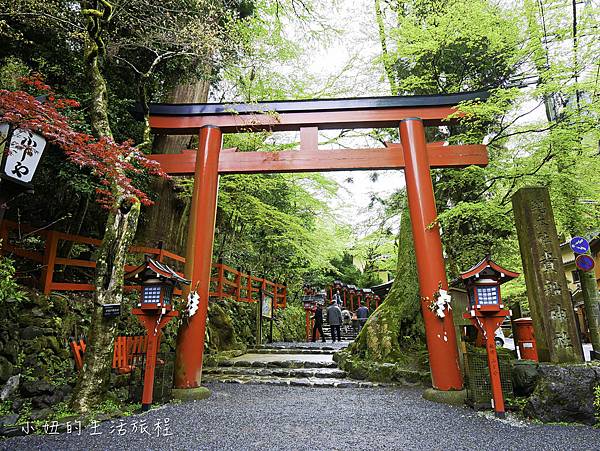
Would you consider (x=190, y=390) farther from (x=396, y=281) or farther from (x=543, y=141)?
(x=543, y=141)

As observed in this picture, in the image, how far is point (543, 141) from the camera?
5289 millimetres

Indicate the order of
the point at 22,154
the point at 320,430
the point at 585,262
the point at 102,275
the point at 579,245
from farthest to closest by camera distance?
1. the point at 585,262
2. the point at 579,245
3. the point at 102,275
4. the point at 320,430
5. the point at 22,154

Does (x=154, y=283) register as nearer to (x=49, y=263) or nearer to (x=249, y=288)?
(x=49, y=263)

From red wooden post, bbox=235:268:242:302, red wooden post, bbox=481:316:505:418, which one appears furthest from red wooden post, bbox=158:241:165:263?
red wooden post, bbox=481:316:505:418

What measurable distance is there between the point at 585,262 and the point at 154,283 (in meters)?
7.53

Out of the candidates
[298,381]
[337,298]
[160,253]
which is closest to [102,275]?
[160,253]

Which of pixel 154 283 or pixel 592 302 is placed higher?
pixel 154 283

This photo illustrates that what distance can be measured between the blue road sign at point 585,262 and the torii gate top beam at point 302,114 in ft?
11.9

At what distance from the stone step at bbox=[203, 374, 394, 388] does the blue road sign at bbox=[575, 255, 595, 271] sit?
4.22 metres

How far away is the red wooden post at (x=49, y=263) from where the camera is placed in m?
5.92

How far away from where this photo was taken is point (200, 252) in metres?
6.21

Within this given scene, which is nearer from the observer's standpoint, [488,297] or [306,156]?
[488,297]

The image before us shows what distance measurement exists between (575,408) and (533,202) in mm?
2684

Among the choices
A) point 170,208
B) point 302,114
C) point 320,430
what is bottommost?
point 320,430
